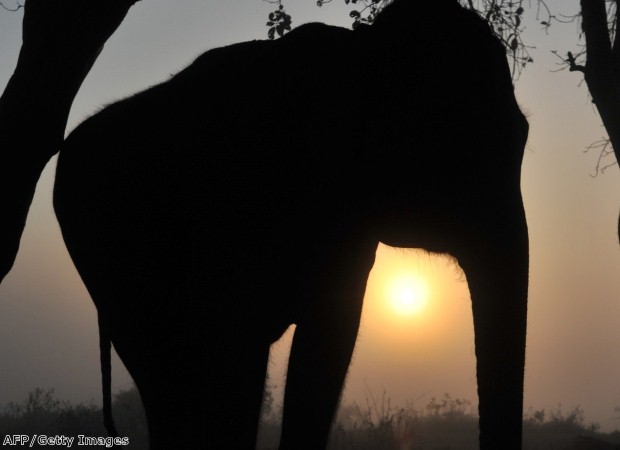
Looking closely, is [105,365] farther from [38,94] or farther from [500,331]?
[500,331]

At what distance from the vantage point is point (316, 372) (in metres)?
4.07

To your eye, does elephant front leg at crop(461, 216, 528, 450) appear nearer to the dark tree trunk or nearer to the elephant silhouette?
the elephant silhouette

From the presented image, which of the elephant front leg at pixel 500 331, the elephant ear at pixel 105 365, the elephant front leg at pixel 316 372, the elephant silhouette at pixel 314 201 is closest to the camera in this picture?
the elephant front leg at pixel 500 331

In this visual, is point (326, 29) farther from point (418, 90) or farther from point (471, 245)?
point (471, 245)

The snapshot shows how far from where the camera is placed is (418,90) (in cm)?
338

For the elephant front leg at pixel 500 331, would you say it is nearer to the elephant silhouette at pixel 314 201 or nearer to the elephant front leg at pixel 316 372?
the elephant silhouette at pixel 314 201

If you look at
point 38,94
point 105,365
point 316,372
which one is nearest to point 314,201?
point 316,372

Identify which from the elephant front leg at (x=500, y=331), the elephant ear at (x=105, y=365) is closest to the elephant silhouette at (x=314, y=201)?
the elephant front leg at (x=500, y=331)

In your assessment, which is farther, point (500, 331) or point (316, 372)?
point (316, 372)

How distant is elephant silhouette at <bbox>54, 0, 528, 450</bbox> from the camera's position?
10.5 feet

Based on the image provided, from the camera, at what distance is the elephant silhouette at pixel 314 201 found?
Result: 3.20 metres

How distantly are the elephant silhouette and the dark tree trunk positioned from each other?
516 mm

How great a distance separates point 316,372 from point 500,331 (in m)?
1.31

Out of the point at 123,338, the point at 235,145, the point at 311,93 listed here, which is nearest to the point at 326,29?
the point at 311,93
